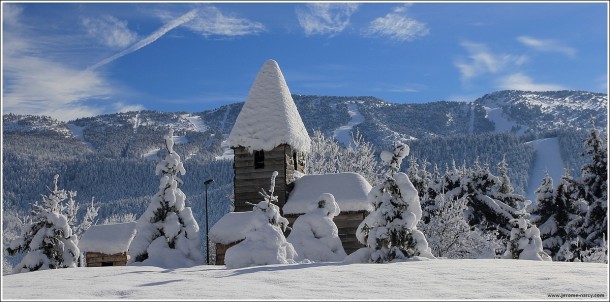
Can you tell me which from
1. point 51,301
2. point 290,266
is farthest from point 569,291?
point 51,301

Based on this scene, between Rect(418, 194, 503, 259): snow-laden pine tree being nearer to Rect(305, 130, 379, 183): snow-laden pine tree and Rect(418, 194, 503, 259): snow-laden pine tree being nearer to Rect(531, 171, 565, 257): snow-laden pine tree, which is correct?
Rect(531, 171, 565, 257): snow-laden pine tree

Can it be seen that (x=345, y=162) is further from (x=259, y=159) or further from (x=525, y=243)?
(x=525, y=243)

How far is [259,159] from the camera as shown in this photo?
30.6 m

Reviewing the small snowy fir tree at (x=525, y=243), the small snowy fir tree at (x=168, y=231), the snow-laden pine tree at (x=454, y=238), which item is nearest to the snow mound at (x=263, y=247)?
the small snowy fir tree at (x=168, y=231)

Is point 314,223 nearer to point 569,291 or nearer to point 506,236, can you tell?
point 569,291

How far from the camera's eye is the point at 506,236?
36531 millimetres

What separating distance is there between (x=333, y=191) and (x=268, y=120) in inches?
188

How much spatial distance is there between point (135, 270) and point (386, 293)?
811cm

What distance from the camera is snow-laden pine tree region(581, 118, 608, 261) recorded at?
2980 cm

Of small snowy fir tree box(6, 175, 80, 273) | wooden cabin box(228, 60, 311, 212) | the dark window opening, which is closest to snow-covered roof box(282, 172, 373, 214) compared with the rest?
wooden cabin box(228, 60, 311, 212)

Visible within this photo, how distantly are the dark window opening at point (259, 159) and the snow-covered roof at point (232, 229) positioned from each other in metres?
5.12

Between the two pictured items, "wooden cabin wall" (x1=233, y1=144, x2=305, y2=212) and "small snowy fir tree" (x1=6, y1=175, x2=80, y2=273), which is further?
"wooden cabin wall" (x1=233, y1=144, x2=305, y2=212)

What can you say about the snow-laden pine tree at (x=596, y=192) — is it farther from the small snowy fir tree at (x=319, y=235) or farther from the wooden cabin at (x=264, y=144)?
the small snowy fir tree at (x=319, y=235)

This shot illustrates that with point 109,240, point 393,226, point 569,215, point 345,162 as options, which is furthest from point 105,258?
point 569,215
